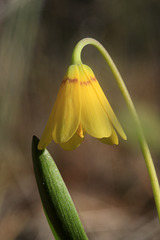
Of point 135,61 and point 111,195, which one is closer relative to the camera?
point 111,195

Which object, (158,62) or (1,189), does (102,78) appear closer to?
(158,62)

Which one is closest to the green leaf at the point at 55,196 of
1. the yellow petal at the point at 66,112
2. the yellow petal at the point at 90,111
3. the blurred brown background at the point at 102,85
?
the yellow petal at the point at 66,112

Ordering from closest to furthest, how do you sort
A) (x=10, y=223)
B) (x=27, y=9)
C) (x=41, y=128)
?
(x=10, y=223) < (x=27, y=9) < (x=41, y=128)

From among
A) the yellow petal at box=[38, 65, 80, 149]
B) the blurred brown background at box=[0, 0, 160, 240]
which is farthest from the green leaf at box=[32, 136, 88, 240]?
the blurred brown background at box=[0, 0, 160, 240]

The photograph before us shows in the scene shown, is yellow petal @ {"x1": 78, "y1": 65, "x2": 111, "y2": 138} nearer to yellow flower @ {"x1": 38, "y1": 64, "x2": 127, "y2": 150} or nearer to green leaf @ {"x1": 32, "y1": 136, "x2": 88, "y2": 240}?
yellow flower @ {"x1": 38, "y1": 64, "x2": 127, "y2": 150}

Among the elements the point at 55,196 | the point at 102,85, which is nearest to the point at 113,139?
the point at 55,196

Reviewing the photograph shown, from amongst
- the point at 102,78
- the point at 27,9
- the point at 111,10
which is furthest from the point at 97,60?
the point at 27,9
